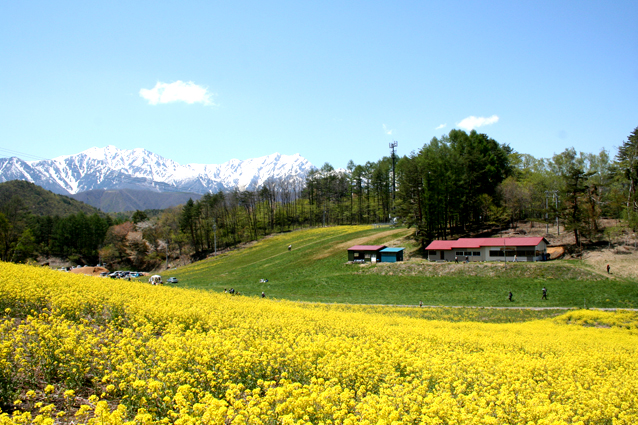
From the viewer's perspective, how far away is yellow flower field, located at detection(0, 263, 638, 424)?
244 inches

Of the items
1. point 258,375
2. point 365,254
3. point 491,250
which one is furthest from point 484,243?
point 258,375

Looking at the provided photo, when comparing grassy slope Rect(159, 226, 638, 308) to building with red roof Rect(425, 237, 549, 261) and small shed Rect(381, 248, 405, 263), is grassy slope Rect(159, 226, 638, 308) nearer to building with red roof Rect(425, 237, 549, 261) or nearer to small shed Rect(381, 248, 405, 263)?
small shed Rect(381, 248, 405, 263)

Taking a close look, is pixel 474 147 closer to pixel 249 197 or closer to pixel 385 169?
pixel 385 169

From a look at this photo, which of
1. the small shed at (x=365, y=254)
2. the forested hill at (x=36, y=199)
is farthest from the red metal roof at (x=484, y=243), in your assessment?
the forested hill at (x=36, y=199)

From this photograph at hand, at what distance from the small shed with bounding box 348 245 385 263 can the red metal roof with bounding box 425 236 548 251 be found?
7717 mm

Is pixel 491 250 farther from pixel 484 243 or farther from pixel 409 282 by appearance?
pixel 409 282

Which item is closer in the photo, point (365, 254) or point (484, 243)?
point (484, 243)

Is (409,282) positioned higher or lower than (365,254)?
lower

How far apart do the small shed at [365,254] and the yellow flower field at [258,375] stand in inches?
1643

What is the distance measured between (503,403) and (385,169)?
105710mm

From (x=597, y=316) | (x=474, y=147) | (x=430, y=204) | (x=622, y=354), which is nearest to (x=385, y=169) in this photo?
(x=474, y=147)

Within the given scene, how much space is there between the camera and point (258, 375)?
902 cm

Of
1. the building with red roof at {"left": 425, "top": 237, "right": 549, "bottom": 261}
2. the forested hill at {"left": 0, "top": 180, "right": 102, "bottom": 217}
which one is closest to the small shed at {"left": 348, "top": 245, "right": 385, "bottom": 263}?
the building with red roof at {"left": 425, "top": 237, "right": 549, "bottom": 261}

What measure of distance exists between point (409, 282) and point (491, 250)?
1551cm
